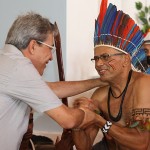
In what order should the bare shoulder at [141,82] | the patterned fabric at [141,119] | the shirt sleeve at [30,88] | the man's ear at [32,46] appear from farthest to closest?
the bare shoulder at [141,82] < the patterned fabric at [141,119] < the man's ear at [32,46] < the shirt sleeve at [30,88]

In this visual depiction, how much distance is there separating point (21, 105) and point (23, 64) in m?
0.25

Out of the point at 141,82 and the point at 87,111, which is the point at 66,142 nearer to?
the point at 87,111

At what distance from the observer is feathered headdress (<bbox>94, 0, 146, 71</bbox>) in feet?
6.23

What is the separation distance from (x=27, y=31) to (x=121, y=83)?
0.69 meters

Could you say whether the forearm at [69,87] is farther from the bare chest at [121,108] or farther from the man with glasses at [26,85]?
the man with glasses at [26,85]

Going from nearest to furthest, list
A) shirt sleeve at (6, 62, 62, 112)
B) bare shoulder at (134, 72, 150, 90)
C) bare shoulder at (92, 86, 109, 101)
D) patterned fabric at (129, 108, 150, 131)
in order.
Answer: shirt sleeve at (6, 62, 62, 112), patterned fabric at (129, 108, 150, 131), bare shoulder at (134, 72, 150, 90), bare shoulder at (92, 86, 109, 101)

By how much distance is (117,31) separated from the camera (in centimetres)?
190

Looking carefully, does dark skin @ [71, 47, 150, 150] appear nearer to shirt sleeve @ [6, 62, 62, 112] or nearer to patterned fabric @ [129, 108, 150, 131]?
patterned fabric @ [129, 108, 150, 131]

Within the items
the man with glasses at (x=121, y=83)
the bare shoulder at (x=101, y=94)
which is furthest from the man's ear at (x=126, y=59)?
the bare shoulder at (x=101, y=94)

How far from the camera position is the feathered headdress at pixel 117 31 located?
6.23ft

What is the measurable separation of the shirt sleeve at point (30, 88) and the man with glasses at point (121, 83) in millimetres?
336

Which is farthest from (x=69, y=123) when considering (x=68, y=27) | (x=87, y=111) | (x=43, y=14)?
(x=43, y=14)

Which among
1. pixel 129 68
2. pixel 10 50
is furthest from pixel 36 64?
pixel 129 68

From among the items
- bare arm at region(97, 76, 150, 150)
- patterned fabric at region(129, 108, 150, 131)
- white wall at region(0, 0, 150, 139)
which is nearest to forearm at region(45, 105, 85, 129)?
bare arm at region(97, 76, 150, 150)
